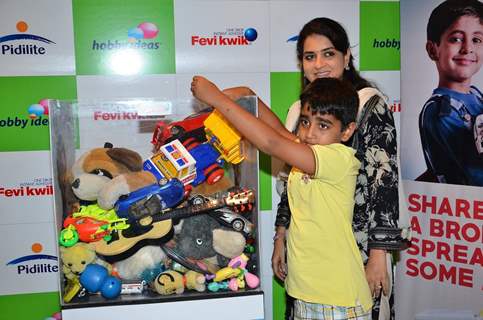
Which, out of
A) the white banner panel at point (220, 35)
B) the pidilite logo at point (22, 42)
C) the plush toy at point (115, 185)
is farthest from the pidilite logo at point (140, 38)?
the plush toy at point (115, 185)

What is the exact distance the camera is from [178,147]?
4.65 feet

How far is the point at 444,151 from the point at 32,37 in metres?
1.86

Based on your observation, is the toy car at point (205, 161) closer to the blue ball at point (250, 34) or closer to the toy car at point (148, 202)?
the toy car at point (148, 202)

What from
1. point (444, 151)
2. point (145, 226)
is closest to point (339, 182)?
point (145, 226)

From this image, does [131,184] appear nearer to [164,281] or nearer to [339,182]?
[164,281]

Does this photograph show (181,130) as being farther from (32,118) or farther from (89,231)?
(32,118)

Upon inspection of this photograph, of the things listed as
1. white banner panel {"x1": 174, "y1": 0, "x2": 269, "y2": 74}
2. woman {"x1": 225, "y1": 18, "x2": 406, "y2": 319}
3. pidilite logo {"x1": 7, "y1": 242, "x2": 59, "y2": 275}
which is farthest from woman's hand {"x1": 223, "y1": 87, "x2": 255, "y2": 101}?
pidilite logo {"x1": 7, "y1": 242, "x2": 59, "y2": 275}

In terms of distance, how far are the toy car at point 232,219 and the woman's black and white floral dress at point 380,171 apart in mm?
370

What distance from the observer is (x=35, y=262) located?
2348mm

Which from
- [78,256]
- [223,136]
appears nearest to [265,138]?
[223,136]

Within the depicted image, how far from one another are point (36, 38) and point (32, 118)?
35cm

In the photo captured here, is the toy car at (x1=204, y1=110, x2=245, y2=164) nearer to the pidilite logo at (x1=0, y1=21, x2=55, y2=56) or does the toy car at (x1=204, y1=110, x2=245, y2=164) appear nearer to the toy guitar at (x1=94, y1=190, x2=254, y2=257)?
the toy guitar at (x1=94, y1=190, x2=254, y2=257)

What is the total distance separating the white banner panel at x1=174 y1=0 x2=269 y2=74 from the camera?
2355mm

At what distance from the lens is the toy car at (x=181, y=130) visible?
4.78ft
